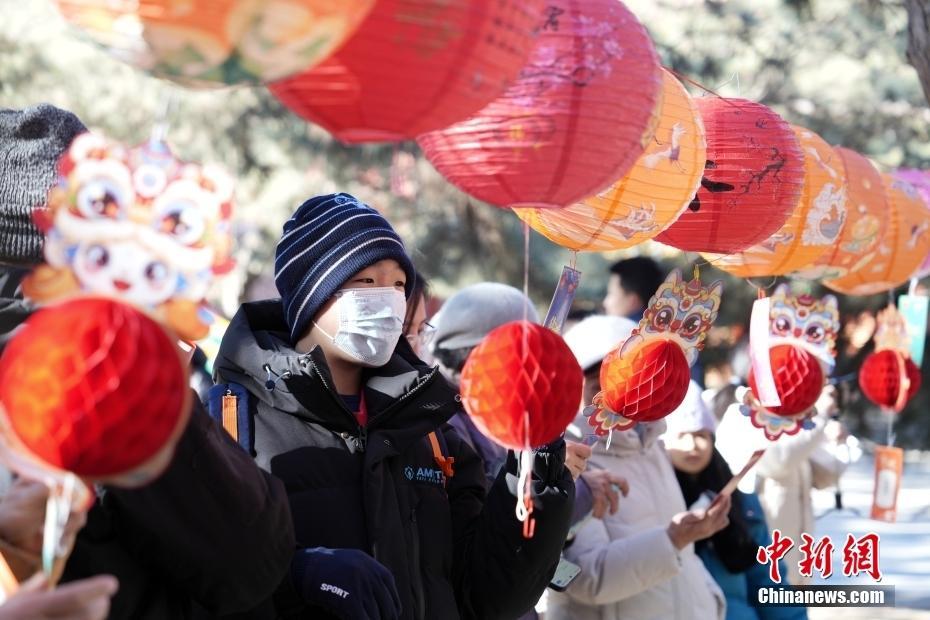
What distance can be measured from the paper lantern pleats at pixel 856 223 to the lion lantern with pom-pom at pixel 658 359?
31.0 inches

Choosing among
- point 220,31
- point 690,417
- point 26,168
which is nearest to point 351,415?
point 26,168

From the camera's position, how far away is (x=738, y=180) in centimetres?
288

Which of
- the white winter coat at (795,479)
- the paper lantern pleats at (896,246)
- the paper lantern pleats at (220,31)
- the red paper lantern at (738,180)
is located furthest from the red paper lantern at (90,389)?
the white winter coat at (795,479)

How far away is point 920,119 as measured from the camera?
1001cm

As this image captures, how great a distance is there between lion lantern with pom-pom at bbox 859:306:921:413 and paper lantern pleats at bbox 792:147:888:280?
1477 millimetres

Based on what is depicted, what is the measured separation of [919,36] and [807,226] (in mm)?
1642

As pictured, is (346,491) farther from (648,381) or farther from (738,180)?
(738,180)

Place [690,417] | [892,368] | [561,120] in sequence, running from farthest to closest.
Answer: [892,368], [690,417], [561,120]

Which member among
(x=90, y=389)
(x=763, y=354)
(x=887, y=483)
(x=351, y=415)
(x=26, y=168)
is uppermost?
(x=26, y=168)

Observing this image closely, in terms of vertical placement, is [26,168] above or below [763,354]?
above

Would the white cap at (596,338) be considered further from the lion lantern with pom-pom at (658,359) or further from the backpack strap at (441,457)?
the backpack strap at (441,457)

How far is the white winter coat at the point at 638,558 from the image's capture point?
3.43 metres

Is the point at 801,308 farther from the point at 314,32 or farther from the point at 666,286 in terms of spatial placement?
the point at 314,32

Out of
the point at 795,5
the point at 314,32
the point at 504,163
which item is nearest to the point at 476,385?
the point at 504,163
